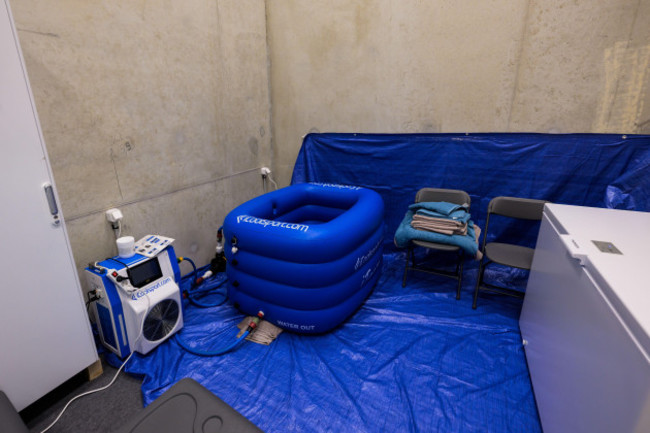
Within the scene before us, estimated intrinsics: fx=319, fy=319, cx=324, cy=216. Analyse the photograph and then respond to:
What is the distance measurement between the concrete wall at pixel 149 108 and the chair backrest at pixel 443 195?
173 centimetres

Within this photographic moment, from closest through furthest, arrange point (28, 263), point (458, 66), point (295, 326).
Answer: point (28, 263) → point (295, 326) → point (458, 66)

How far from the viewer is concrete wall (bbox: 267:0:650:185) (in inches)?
88.1

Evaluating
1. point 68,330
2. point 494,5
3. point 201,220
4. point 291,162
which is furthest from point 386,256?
point 68,330

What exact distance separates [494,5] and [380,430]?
2.97 meters

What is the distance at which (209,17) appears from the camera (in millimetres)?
2623

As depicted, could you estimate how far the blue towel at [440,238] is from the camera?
2264 mm

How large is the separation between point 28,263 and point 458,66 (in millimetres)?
3082

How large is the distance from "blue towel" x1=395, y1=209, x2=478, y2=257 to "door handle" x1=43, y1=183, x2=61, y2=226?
2.07 m

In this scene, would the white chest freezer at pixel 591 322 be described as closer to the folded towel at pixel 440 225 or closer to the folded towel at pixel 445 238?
the folded towel at pixel 445 238

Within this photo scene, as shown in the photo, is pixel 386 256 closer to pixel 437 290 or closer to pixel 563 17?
pixel 437 290

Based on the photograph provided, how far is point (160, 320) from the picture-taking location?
1.95m

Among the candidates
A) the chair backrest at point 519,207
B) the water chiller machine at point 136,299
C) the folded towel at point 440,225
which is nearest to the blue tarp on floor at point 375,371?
the water chiller machine at point 136,299

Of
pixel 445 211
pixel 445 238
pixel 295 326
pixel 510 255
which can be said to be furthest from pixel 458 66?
pixel 295 326

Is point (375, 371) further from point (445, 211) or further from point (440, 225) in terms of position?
point (445, 211)
